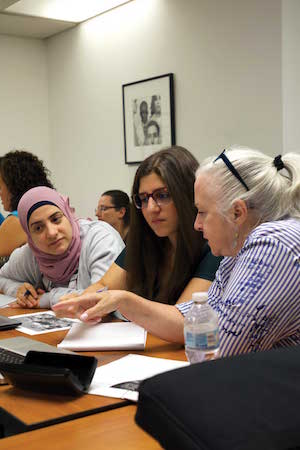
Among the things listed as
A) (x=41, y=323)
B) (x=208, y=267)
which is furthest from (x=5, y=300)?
(x=208, y=267)

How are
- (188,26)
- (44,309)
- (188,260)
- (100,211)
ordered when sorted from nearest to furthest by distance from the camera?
(188,260), (44,309), (188,26), (100,211)

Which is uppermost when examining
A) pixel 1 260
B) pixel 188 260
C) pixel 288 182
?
pixel 288 182

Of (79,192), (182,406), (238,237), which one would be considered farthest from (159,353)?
(79,192)

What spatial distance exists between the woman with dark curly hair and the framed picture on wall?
1127 mm

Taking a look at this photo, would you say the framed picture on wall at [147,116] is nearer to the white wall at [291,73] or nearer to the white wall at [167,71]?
the white wall at [167,71]

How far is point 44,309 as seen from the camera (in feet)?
Answer: 8.31

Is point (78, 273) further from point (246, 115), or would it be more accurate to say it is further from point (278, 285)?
point (246, 115)

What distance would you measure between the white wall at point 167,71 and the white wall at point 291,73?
0.04m

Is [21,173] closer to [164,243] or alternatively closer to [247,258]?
[164,243]

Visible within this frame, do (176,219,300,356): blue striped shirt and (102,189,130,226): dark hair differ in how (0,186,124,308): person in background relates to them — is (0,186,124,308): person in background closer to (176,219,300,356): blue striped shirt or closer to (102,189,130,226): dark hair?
(176,219,300,356): blue striped shirt

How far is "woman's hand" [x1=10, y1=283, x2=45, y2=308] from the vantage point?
255 centimetres

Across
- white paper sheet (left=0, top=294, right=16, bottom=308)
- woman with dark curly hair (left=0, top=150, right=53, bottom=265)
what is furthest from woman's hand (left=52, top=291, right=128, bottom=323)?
woman with dark curly hair (left=0, top=150, right=53, bottom=265)

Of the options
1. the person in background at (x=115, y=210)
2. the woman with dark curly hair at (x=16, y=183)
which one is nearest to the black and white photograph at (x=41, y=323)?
the woman with dark curly hair at (x=16, y=183)

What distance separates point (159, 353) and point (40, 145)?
15.6 ft
